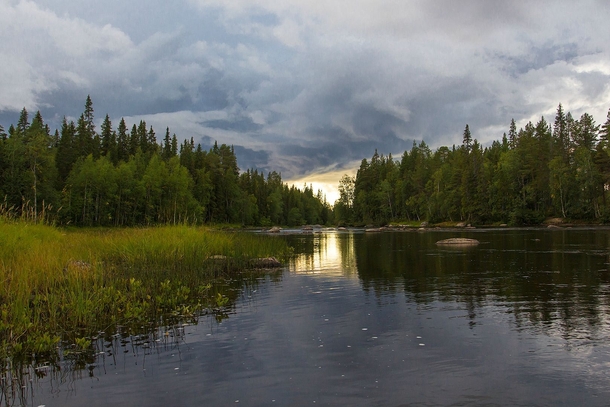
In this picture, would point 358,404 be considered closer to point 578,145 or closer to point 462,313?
point 462,313

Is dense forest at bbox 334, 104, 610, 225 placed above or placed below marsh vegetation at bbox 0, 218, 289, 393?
above

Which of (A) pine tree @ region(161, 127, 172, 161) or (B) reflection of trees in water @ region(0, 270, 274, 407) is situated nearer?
(B) reflection of trees in water @ region(0, 270, 274, 407)

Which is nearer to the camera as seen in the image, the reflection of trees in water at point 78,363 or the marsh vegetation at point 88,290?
the reflection of trees in water at point 78,363

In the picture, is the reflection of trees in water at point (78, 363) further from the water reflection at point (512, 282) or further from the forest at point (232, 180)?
the forest at point (232, 180)

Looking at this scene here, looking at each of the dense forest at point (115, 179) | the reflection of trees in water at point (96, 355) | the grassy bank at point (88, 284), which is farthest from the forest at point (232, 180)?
the reflection of trees in water at point (96, 355)

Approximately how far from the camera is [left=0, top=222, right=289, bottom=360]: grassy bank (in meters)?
9.34

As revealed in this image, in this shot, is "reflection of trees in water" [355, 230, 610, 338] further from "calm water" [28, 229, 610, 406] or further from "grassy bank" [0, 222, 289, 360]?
"grassy bank" [0, 222, 289, 360]

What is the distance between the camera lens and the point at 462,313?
39.0 ft

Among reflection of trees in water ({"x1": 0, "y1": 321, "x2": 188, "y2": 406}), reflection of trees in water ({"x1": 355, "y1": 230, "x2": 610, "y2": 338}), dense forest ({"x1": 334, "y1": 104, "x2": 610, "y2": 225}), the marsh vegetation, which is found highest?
dense forest ({"x1": 334, "y1": 104, "x2": 610, "y2": 225})

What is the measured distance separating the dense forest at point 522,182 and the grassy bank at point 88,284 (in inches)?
3058

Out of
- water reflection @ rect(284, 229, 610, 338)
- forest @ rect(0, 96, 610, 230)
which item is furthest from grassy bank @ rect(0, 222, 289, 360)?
forest @ rect(0, 96, 610, 230)

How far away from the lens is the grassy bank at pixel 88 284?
934 cm

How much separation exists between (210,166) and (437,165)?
2714 inches

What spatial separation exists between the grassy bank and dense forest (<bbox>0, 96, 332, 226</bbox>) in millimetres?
17302
